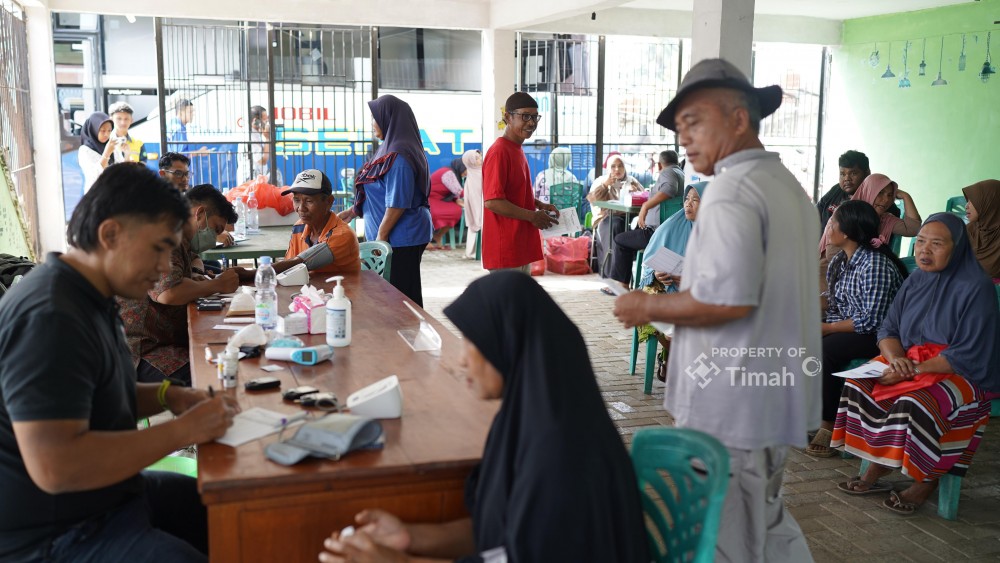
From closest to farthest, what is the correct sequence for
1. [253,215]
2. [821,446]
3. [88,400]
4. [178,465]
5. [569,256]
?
[88,400], [178,465], [821,446], [253,215], [569,256]

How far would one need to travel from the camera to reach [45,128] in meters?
8.87

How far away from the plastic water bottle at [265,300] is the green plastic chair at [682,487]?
5.64 ft

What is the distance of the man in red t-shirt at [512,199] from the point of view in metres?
4.92

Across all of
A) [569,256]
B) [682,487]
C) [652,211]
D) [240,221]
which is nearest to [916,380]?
[682,487]

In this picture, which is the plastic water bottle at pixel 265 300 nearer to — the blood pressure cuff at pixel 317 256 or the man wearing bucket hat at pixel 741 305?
the blood pressure cuff at pixel 317 256

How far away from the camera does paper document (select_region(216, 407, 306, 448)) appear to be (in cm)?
211

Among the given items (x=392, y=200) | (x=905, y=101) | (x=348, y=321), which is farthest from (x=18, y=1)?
(x=905, y=101)

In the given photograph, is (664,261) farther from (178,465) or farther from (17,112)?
(17,112)

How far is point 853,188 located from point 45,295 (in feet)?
19.5

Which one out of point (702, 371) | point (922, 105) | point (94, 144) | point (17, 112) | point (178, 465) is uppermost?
point (922, 105)

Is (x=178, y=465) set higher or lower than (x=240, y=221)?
lower

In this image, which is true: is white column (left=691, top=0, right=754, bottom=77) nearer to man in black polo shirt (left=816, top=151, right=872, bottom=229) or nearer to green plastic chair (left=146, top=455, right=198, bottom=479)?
man in black polo shirt (left=816, top=151, right=872, bottom=229)

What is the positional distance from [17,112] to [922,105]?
32.0 feet

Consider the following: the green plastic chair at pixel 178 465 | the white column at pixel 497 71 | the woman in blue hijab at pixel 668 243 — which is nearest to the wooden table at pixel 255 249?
the woman in blue hijab at pixel 668 243
